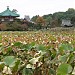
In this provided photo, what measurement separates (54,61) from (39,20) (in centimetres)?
5931

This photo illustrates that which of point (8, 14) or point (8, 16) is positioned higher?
point (8, 14)

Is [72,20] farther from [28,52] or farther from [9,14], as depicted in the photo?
[28,52]

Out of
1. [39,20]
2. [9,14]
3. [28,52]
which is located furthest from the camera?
[39,20]

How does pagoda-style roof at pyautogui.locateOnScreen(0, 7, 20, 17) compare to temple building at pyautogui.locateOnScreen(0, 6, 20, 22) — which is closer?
temple building at pyautogui.locateOnScreen(0, 6, 20, 22)

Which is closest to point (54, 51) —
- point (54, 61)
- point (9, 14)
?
point (54, 61)

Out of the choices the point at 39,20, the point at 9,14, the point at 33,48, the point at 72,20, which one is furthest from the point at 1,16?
the point at 33,48

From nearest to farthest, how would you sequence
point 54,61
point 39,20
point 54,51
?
point 54,61 → point 54,51 → point 39,20

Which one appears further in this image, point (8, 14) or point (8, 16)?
point (8, 14)

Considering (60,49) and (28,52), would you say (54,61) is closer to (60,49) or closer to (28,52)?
(60,49)

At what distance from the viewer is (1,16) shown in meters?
58.5

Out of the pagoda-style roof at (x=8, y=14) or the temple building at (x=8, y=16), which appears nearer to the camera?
the temple building at (x=8, y=16)

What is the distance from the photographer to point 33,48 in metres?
3.54

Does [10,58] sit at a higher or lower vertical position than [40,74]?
higher

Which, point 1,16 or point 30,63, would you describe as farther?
point 1,16
